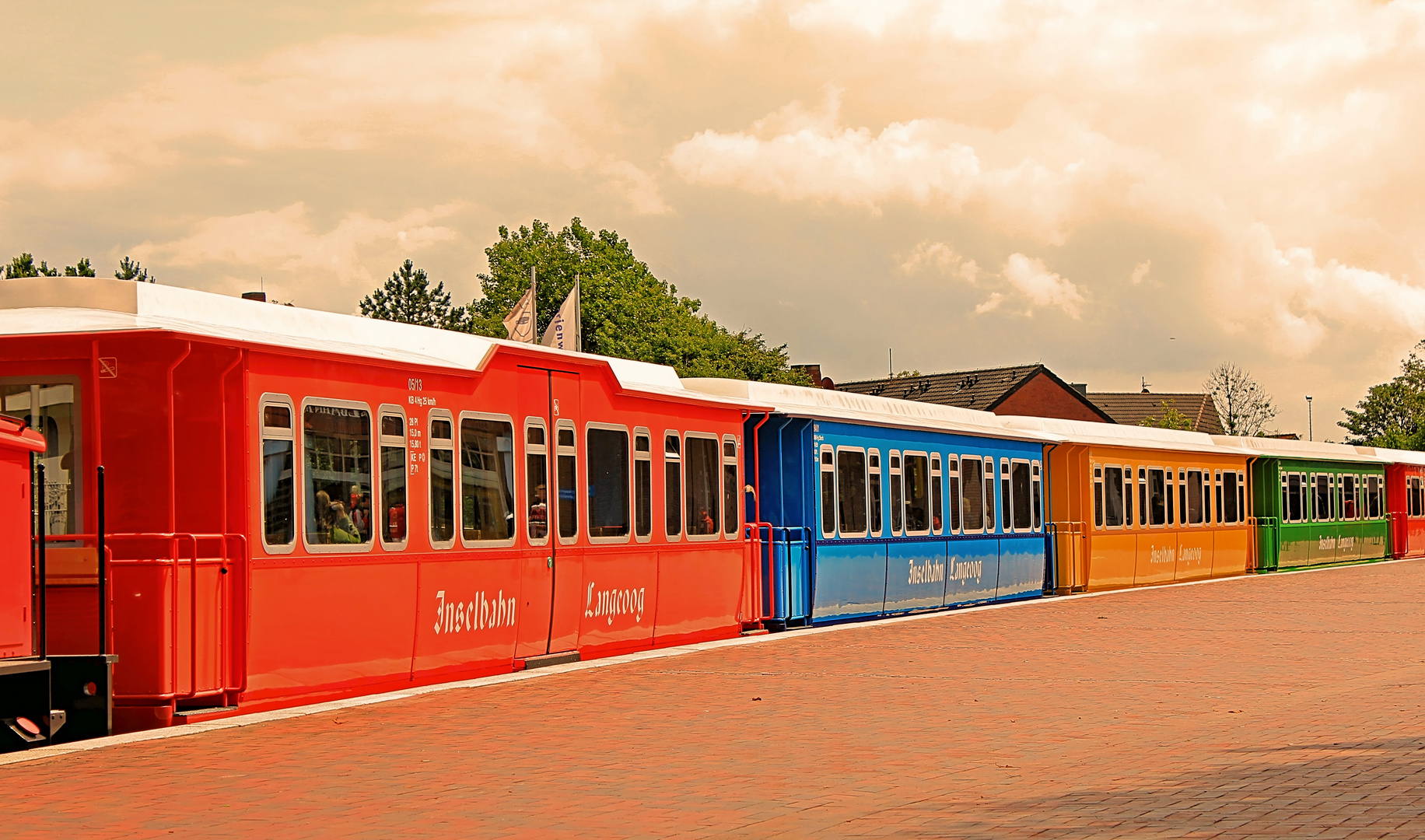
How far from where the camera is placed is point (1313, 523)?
42.7 metres

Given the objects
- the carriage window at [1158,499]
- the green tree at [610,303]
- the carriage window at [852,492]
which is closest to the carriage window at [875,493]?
the carriage window at [852,492]

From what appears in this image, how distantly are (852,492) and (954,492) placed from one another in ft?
12.2

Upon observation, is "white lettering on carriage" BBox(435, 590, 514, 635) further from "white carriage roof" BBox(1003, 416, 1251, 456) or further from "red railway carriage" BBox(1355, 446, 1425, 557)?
"red railway carriage" BBox(1355, 446, 1425, 557)

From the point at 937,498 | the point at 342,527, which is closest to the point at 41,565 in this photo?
the point at 342,527

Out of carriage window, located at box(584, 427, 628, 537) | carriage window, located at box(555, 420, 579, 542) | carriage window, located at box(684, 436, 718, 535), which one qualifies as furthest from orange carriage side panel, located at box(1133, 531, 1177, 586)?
carriage window, located at box(555, 420, 579, 542)

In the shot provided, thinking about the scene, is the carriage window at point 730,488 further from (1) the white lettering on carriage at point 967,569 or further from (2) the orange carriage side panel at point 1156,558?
(2) the orange carriage side panel at point 1156,558

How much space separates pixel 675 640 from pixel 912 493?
6876 mm

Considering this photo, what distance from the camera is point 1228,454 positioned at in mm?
38312

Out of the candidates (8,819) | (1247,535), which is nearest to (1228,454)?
(1247,535)

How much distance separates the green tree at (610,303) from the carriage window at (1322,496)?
3046 centimetres

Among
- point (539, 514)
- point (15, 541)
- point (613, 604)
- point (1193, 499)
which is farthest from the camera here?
point (1193, 499)

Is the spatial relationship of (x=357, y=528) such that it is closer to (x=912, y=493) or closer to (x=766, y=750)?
(x=766, y=750)

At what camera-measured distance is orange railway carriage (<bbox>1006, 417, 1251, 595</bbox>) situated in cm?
3034

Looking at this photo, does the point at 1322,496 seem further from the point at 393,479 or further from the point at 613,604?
the point at 393,479
